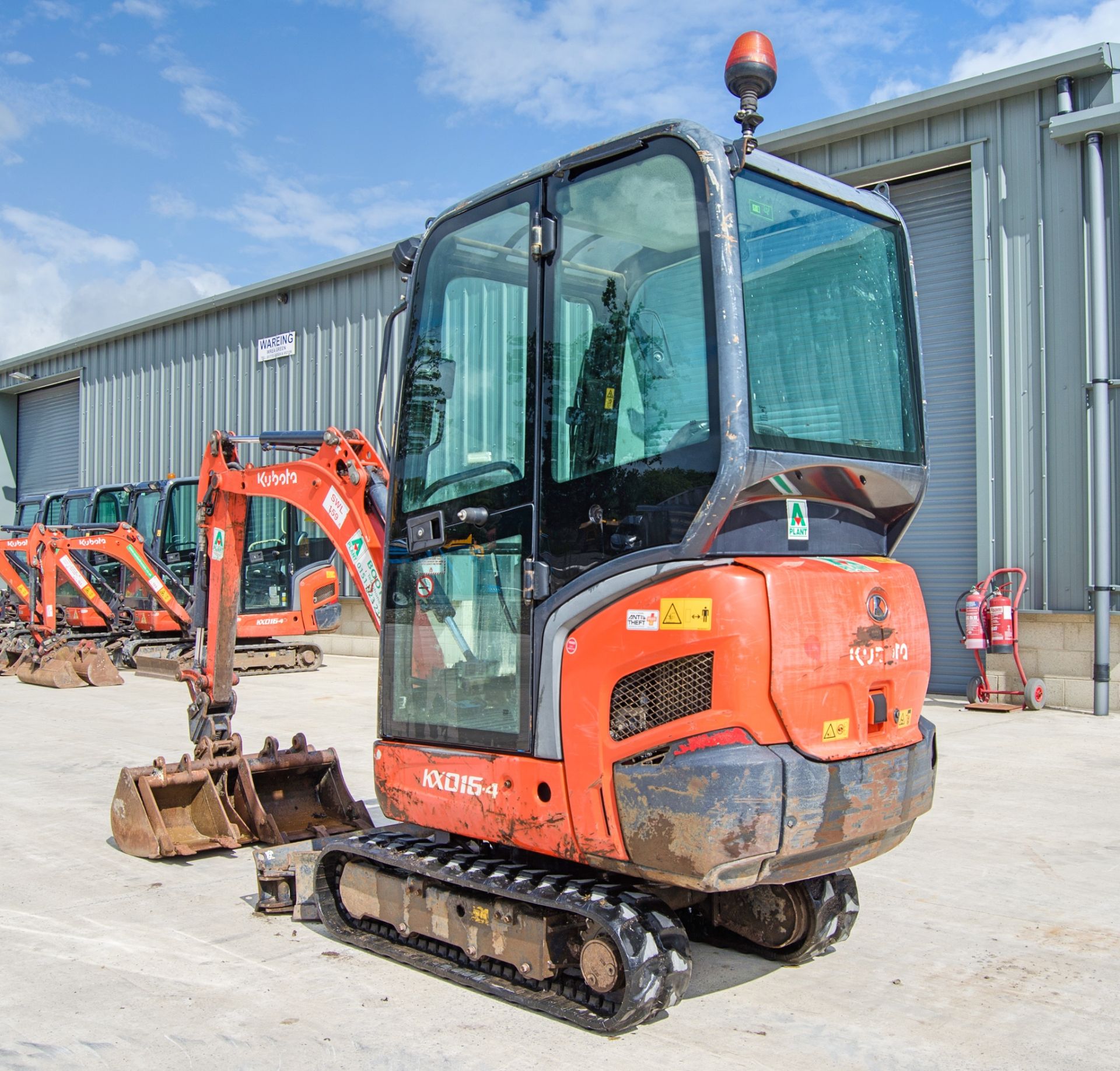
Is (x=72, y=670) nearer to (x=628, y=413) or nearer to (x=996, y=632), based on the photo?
(x=996, y=632)

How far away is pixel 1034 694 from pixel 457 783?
942 centimetres

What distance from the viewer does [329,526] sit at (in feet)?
18.0

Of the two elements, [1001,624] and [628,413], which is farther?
[1001,624]

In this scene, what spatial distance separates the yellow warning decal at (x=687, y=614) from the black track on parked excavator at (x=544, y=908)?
995 millimetres

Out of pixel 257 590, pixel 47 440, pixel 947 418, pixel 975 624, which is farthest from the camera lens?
pixel 47 440

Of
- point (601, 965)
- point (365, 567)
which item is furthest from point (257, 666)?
point (601, 965)

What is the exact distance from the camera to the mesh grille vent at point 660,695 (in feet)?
11.5

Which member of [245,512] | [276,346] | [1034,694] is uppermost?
[276,346]

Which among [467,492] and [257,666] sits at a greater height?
[467,492]

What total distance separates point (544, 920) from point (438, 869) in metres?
0.57

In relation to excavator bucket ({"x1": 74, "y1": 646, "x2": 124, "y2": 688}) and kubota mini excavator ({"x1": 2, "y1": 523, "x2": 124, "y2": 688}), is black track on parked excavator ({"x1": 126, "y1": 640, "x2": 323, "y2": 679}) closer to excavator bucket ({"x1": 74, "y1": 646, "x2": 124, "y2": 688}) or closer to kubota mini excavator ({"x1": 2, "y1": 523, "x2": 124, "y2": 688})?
kubota mini excavator ({"x1": 2, "y1": 523, "x2": 124, "y2": 688})

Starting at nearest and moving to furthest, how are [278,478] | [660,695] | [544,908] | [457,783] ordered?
[660,695] < [544,908] < [457,783] < [278,478]

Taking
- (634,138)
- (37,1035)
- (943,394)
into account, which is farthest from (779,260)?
(943,394)

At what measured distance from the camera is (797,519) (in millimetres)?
3822
